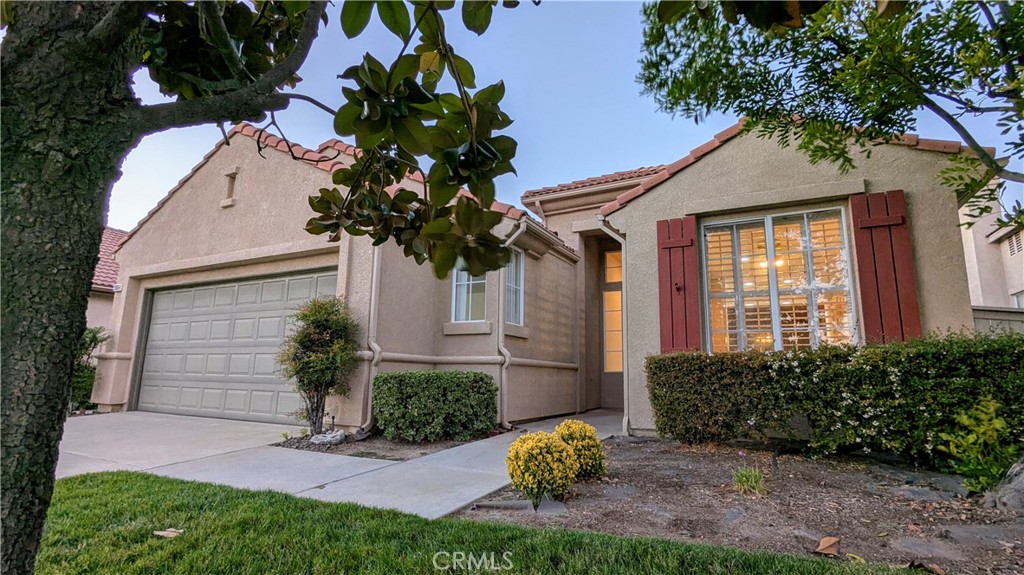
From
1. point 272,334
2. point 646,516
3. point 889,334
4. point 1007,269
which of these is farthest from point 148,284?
point 1007,269

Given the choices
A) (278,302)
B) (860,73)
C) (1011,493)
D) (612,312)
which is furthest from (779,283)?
(278,302)

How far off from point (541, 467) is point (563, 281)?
639 centimetres

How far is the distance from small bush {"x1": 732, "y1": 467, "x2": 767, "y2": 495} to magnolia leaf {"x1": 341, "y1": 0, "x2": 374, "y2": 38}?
13.4ft

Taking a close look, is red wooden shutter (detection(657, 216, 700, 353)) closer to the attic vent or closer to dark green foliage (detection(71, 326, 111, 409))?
dark green foliage (detection(71, 326, 111, 409))

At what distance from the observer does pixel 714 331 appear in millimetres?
6324

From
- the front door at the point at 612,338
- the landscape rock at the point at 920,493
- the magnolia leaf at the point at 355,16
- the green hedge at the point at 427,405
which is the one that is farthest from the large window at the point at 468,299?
the magnolia leaf at the point at 355,16

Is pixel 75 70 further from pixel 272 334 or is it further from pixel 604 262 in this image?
pixel 604 262

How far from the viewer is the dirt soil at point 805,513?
2.72 metres

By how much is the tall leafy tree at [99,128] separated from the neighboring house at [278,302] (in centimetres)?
554

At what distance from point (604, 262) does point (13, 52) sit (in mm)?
10540

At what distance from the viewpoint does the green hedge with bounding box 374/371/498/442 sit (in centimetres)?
607

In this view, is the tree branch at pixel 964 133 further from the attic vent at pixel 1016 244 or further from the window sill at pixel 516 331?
the attic vent at pixel 1016 244

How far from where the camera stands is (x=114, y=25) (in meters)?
0.98

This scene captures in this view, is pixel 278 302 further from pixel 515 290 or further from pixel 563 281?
pixel 563 281
